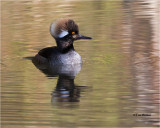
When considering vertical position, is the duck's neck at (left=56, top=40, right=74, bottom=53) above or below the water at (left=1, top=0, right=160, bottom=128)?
above

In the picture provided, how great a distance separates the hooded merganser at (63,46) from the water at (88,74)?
1.10ft

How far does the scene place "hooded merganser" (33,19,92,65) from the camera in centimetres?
1262

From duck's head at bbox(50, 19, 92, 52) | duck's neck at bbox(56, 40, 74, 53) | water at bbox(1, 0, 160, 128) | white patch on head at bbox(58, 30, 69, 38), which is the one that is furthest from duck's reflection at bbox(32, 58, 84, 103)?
white patch on head at bbox(58, 30, 69, 38)

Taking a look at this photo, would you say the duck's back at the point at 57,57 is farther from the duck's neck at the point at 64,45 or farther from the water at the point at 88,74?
the water at the point at 88,74

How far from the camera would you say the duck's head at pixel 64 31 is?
1258 centimetres

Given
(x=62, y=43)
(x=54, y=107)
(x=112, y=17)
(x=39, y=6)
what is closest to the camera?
(x=54, y=107)

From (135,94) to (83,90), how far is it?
38.0 inches

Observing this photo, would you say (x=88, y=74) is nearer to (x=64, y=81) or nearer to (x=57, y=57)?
(x=64, y=81)

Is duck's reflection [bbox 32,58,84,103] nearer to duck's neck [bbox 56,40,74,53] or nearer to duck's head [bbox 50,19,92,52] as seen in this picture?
duck's neck [bbox 56,40,74,53]

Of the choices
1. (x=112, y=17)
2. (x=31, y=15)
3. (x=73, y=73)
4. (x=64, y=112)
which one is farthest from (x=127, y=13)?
(x=64, y=112)

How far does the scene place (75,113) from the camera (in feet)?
28.7

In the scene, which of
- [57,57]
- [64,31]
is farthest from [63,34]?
[57,57]

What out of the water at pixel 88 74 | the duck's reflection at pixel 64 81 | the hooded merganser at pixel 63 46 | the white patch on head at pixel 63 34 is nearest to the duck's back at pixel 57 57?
the hooded merganser at pixel 63 46

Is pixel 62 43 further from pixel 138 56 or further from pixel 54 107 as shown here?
pixel 54 107
